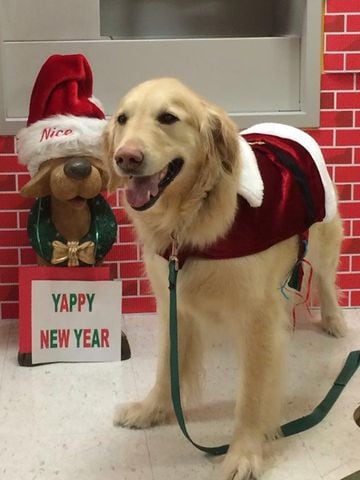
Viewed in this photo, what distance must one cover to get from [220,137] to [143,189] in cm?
20

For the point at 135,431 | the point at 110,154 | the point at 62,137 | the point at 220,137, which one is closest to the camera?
the point at 220,137

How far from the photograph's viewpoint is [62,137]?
1890 mm

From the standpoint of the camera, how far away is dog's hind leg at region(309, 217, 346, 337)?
79.4 inches

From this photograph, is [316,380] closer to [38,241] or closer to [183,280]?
[183,280]

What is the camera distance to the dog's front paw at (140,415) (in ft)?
5.55

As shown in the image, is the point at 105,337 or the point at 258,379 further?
the point at 105,337

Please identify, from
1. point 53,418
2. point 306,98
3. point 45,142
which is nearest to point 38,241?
point 45,142

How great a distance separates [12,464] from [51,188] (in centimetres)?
79

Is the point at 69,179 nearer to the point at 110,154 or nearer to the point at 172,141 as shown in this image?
the point at 110,154

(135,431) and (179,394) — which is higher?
(179,394)

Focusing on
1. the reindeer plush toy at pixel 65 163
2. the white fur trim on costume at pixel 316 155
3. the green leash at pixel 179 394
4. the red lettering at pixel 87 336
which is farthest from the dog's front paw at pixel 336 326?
the red lettering at pixel 87 336

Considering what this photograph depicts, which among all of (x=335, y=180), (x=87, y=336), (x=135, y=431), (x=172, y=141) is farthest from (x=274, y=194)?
(x=335, y=180)

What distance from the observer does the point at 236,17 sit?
2.54 m

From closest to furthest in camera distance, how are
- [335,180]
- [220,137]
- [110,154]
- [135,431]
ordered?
[220,137]
[110,154]
[135,431]
[335,180]
